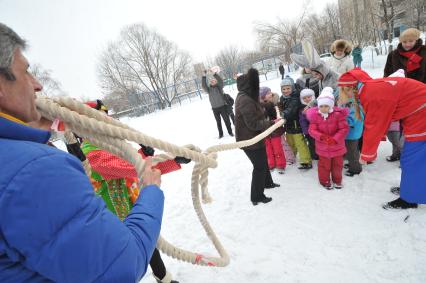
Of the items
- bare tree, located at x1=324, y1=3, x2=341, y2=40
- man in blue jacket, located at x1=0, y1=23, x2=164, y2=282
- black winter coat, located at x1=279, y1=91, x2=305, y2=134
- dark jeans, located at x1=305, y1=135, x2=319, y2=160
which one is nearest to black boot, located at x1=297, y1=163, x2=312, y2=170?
dark jeans, located at x1=305, y1=135, x2=319, y2=160

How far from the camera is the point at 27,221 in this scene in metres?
0.61

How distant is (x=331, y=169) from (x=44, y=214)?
3514 mm

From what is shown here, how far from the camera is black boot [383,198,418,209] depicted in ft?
8.81

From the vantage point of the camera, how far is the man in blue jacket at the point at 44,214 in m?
0.61

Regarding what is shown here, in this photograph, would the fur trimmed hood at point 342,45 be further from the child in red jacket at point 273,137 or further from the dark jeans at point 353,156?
the dark jeans at point 353,156

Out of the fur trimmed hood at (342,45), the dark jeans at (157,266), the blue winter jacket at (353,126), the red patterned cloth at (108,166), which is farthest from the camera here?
the fur trimmed hood at (342,45)

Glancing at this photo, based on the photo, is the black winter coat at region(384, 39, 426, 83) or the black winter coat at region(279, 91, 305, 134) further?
the black winter coat at region(279, 91, 305, 134)

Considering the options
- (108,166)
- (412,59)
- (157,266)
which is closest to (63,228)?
(108,166)

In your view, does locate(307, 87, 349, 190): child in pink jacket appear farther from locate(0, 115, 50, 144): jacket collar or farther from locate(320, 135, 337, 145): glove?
locate(0, 115, 50, 144): jacket collar

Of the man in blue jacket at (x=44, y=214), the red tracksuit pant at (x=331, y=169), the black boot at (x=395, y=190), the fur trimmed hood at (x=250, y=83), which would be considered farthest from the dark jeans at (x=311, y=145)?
the man in blue jacket at (x=44, y=214)

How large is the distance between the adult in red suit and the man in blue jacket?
8.20 feet

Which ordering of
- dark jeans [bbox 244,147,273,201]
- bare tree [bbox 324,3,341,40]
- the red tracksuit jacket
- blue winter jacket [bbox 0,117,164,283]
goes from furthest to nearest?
bare tree [bbox 324,3,341,40]
dark jeans [bbox 244,147,273,201]
the red tracksuit jacket
blue winter jacket [bbox 0,117,164,283]

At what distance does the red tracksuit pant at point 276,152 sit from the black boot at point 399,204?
5.33 ft

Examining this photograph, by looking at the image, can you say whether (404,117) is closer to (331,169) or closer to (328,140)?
(328,140)
